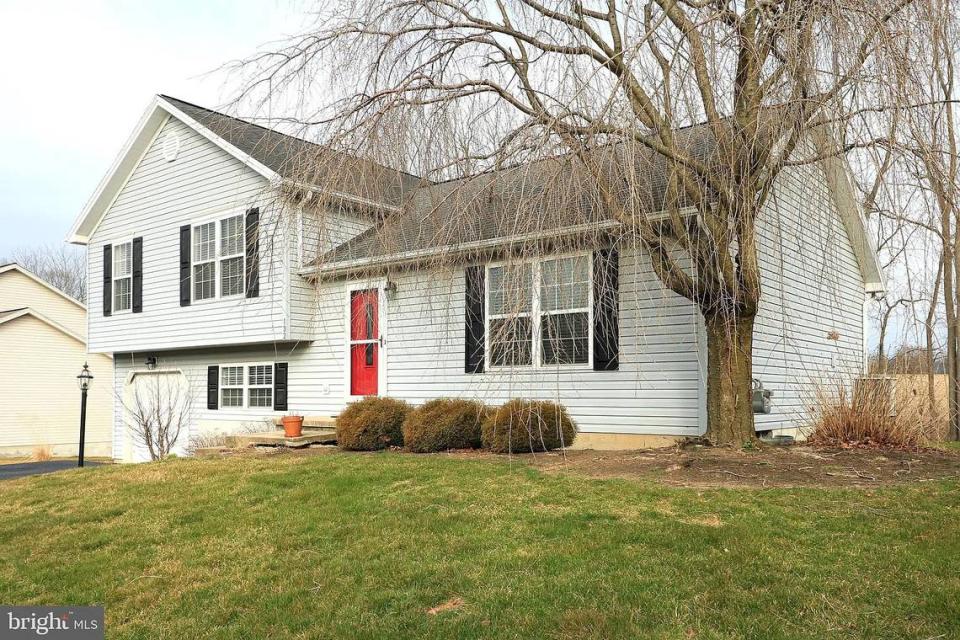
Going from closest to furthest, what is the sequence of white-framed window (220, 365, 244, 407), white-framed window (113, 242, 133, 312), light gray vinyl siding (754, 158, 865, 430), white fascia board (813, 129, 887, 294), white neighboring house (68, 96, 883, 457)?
white fascia board (813, 129, 887, 294), white neighboring house (68, 96, 883, 457), light gray vinyl siding (754, 158, 865, 430), white-framed window (220, 365, 244, 407), white-framed window (113, 242, 133, 312)

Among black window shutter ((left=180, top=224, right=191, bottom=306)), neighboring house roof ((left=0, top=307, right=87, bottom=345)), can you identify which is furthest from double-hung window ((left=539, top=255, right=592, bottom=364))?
neighboring house roof ((left=0, top=307, right=87, bottom=345))

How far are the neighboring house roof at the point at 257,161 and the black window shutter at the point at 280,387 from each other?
3482 mm

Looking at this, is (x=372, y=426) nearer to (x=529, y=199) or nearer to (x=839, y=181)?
(x=529, y=199)

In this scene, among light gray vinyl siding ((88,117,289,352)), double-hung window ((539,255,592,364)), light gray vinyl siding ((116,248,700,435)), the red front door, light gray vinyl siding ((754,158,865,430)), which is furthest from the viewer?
light gray vinyl siding ((88,117,289,352))

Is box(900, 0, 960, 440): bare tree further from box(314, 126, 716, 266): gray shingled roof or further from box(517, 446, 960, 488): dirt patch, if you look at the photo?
box(517, 446, 960, 488): dirt patch

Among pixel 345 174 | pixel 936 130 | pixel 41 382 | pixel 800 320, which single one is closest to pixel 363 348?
pixel 345 174

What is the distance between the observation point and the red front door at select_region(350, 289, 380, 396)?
11.8m

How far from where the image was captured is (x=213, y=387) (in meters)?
14.3

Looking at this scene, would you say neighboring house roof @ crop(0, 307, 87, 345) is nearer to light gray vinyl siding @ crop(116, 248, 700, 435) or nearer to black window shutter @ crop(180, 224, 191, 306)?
black window shutter @ crop(180, 224, 191, 306)

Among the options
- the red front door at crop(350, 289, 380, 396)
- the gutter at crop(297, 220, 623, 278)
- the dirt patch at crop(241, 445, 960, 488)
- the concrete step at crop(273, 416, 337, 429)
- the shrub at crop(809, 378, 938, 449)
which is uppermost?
the gutter at crop(297, 220, 623, 278)

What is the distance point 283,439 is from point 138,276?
626cm

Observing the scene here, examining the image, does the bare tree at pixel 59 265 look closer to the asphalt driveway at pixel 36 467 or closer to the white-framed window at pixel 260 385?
the asphalt driveway at pixel 36 467

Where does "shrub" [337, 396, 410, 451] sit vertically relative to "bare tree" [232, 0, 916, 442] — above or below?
below

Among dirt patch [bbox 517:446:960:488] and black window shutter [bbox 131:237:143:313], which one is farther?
black window shutter [bbox 131:237:143:313]
